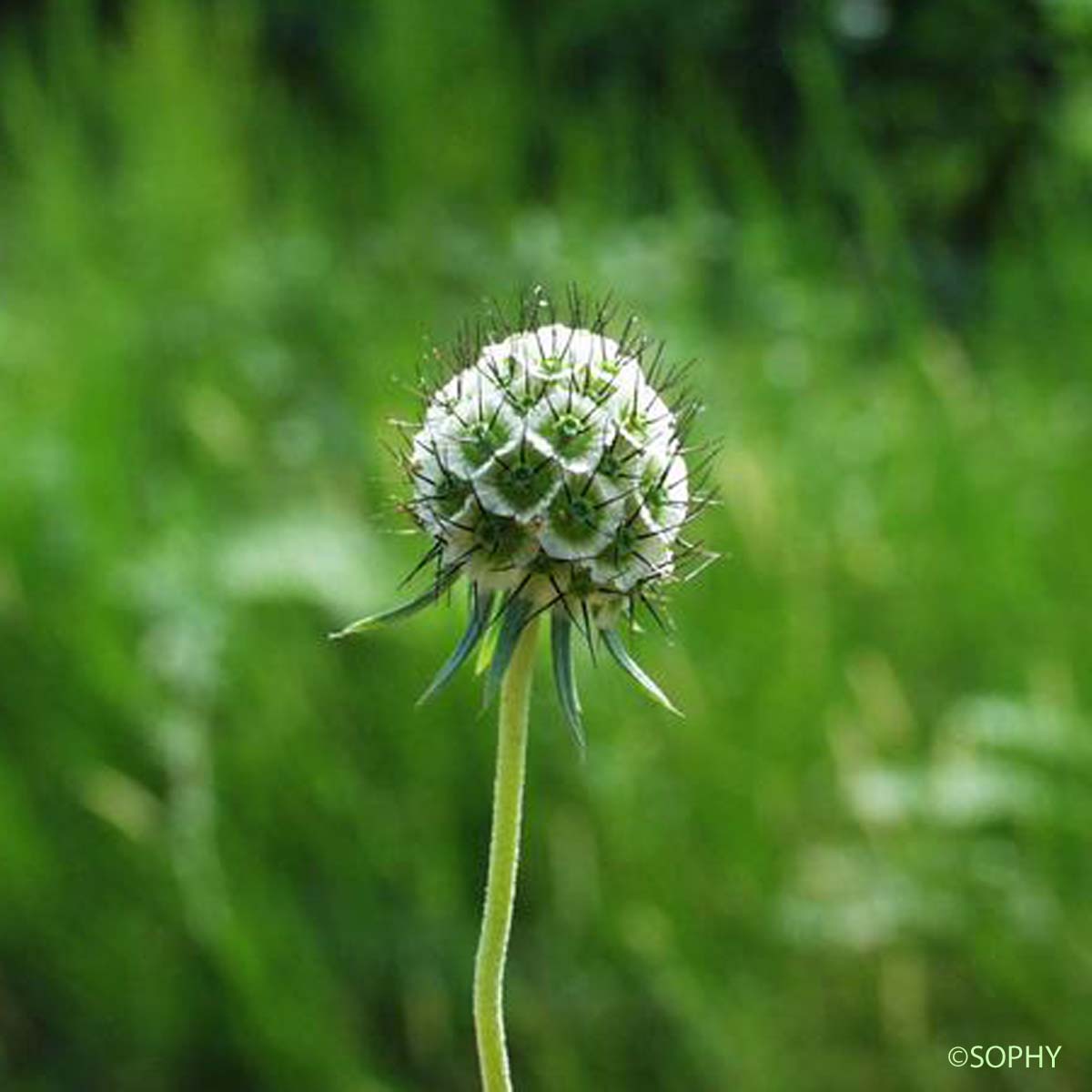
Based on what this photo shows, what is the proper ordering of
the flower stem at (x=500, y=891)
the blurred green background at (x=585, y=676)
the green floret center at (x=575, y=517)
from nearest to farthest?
1. the flower stem at (x=500, y=891)
2. the green floret center at (x=575, y=517)
3. the blurred green background at (x=585, y=676)

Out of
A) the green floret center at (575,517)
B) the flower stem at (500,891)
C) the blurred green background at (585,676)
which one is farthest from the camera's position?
the blurred green background at (585,676)

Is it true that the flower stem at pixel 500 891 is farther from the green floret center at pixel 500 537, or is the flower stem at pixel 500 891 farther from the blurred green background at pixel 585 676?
the blurred green background at pixel 585 676

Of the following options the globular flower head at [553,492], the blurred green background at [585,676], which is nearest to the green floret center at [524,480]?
the globular flower head at [553,492]

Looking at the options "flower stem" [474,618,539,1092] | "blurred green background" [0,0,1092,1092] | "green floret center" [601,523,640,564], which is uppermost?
"blurred green background" [0,0,1092,1092]

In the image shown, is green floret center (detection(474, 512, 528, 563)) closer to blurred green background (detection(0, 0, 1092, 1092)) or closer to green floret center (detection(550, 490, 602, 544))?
green floret center (detection(550, 490, 602, 544))

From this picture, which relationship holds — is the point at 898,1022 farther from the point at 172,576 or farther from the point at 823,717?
the point at 172,576

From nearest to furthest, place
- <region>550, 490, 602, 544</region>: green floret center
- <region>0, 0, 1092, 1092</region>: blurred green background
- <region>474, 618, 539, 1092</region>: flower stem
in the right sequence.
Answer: <region>474, 618, 539, 1092</region>: flower stem, <region>550, 490, 602, 544</region>: green floret center, <region>0, 0, 1092, 1092</region>: blurred green background

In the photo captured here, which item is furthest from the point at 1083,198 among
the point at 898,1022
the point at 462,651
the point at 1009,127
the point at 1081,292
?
the point at 462,651

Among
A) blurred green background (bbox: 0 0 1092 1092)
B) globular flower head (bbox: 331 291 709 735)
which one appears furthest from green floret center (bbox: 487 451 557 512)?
blurred green background (bbox: 0 0 1092 1092)
